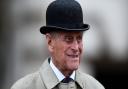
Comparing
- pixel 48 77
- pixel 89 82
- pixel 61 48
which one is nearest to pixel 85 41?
pixel 89 82

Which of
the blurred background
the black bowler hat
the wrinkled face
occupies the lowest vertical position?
the blurred background

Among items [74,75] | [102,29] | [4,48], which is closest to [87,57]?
[102,29]

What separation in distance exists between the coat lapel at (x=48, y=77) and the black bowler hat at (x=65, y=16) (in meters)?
0.22

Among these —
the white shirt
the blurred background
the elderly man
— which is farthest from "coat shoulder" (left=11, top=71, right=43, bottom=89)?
the blurred background

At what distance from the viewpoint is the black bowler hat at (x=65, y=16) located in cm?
425

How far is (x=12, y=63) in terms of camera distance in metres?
7.06

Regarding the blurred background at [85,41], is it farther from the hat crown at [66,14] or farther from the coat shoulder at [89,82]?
the hat crown at [66,14]

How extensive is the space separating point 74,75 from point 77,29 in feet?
0.94

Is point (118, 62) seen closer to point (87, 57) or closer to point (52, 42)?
point (87, 57)

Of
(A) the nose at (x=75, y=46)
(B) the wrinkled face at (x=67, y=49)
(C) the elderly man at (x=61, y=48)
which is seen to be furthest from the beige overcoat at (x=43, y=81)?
(A) the nose at (x=75, y=46)

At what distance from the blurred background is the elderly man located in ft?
8.44

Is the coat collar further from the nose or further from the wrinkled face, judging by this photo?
the nose

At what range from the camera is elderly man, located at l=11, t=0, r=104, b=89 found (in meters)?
4.22

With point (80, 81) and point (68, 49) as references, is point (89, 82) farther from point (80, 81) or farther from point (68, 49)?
point (68, 49)
